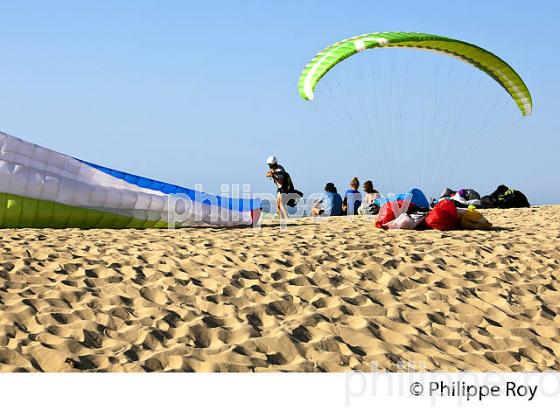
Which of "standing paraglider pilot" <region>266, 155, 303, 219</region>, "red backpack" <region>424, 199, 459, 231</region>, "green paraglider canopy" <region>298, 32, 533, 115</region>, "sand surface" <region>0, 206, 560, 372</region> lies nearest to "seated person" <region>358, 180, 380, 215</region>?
"standing paraglider pilot" <region>266, 155, 303, 219</region>

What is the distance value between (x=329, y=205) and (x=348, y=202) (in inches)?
34.9

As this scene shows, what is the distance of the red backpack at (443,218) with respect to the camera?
12336 millimetres

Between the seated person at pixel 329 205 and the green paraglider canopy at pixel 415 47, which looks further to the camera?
the seated person at pixel 329 205

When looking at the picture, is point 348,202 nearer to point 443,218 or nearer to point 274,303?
point 443,218

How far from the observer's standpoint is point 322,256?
950 cm

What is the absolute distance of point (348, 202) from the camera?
17844 mm

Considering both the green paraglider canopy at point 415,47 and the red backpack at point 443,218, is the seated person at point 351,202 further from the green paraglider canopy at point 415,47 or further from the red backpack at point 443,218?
the red backpack at point 443,218

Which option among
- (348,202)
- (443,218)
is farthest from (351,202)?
(443,218)

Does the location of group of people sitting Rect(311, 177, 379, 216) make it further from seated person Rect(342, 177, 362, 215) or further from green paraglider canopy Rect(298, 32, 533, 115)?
green paraglider canopy Rect(298, 32, 533, 115)

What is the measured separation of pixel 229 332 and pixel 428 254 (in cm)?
391

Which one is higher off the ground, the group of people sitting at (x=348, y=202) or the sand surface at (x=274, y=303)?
the group of people sitting at (x=348, y=202)

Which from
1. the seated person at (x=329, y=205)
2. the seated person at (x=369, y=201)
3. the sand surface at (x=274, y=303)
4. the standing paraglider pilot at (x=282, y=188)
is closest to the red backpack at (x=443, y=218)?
the sand surface at (x=274, y=303)

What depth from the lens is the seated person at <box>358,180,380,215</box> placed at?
16969 mm

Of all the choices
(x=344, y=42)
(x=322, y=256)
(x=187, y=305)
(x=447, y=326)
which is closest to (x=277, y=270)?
(x=322, y=256)
